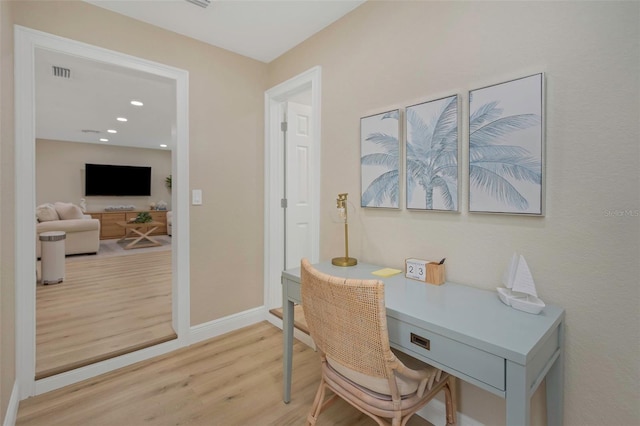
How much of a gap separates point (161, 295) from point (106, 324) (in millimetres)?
832

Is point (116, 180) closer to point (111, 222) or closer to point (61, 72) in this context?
point (111, 222)

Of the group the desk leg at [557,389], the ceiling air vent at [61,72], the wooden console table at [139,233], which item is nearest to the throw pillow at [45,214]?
the wooden console table at [139,233]

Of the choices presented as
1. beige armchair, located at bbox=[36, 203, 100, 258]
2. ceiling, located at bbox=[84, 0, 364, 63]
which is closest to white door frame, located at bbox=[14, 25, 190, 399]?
ceiling, located at bbox=[84, 0, 364, 63]

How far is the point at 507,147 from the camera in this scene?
1355 mm

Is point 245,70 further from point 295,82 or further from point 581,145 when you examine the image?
point 581,145

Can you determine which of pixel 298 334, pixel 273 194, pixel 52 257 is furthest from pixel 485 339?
pixel 52 257

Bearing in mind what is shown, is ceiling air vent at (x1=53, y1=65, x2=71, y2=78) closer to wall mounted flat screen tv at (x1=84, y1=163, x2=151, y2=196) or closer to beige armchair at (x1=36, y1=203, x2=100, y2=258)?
beige armchair at (x1=36, y1=203, x2=100, y2=258)

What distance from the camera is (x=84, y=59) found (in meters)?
2.00

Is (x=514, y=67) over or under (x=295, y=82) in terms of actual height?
under

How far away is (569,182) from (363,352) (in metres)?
1.05

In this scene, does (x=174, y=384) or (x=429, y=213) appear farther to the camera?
(x=174, y=384)

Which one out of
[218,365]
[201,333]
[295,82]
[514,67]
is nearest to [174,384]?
[218,365]

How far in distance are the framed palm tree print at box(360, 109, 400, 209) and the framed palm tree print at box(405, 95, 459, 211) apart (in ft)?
0.29

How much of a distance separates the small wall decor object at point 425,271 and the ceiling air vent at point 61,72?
142 inches
